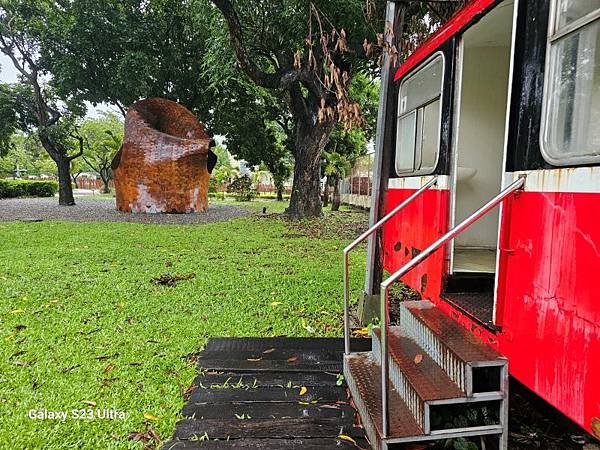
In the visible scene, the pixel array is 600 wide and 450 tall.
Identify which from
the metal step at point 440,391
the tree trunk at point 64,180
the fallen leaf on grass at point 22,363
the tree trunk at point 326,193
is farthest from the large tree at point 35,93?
the metal step at point 440,391

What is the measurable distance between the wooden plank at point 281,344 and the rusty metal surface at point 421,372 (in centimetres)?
88

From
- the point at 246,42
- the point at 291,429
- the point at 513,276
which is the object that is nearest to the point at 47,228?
the point at 246,42

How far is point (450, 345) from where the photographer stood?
7.47ft

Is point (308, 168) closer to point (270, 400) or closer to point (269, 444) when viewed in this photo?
point (270, 400)

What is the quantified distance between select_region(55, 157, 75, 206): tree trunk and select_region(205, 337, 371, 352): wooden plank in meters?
14.6

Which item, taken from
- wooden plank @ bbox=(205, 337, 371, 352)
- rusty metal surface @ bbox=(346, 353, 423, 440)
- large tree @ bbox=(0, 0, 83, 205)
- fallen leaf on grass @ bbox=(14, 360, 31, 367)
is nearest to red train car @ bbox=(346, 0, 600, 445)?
rusty metal surface @ bbox=(346, 353, 423, 440)

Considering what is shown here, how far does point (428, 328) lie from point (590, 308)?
1103 mm

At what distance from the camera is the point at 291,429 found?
2441mm

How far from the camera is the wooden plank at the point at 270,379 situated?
298cm

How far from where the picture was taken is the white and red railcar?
5.24 ft

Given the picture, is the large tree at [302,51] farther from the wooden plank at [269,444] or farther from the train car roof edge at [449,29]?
the wooden plank at [269,444]

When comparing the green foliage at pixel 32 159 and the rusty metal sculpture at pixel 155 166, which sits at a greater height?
the green foliage at pixel 32 159

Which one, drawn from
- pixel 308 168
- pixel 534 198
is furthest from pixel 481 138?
pixel 308 168

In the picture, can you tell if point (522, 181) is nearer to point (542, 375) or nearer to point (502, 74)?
point (542, 375)
